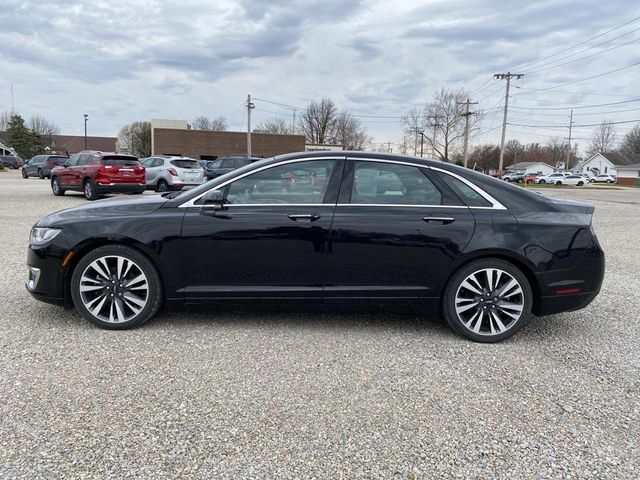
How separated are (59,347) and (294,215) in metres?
2.14

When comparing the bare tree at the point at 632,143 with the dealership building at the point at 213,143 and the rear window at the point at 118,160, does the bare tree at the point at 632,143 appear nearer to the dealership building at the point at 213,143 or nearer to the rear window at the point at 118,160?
the dealership building at the point at 213,143

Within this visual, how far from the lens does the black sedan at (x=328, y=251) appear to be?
3.91 metres

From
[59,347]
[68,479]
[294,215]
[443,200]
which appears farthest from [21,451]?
[443,200]

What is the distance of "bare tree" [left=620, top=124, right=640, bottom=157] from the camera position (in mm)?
96000

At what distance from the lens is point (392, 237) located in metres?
3.90

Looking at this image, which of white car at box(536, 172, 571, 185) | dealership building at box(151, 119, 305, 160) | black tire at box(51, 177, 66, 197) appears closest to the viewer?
black tire at box(51, 177, 66, 197)

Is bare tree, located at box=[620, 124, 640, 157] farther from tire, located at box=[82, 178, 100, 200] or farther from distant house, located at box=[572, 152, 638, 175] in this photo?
tire, located at box=[82, 178, 100, 200]

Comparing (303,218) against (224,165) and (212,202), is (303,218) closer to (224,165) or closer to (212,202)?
(212,202)

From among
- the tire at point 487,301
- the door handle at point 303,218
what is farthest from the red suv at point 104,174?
the tire at point 487,301

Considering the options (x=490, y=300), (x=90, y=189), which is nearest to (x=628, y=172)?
(x=90, y=189)

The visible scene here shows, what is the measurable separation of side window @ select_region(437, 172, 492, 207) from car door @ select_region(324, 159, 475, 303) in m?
0.06

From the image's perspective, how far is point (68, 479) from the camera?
87.4 inches

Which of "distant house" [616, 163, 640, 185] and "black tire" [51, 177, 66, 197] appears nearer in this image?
"black tire" [51, 177, 66, 197]

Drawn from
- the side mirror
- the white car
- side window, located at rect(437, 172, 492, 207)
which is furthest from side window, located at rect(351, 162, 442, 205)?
the white car
